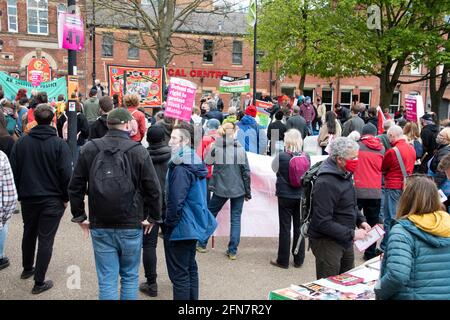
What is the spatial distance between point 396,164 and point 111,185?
166 inches

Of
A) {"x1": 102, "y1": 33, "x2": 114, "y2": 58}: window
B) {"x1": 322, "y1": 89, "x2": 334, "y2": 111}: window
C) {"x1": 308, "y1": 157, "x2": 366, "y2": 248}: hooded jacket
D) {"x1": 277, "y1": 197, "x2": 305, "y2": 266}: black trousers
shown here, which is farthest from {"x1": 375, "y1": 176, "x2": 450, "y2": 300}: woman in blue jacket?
{"x1": 322, "y1": 89, "x2": 334, "y2": 111}: window

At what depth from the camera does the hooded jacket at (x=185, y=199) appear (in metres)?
4.02

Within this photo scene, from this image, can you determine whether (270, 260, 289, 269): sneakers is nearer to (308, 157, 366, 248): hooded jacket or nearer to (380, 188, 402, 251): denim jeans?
(380, 188, 402, 251): denim jeans

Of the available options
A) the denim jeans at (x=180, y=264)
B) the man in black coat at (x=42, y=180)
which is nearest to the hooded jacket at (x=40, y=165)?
the man in black coat at (x=42, y=180)

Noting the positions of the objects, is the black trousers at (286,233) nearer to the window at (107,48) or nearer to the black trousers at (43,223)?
the black trousers at (43,223)

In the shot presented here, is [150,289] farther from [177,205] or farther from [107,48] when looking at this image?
[107,48]

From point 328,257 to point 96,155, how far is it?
2.20 meters

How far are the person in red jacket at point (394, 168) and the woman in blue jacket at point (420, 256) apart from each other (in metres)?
3.53

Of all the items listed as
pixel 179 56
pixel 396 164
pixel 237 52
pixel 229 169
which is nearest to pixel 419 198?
pixel 229 169

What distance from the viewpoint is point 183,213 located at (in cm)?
410

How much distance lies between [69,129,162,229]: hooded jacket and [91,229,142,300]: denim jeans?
72 millimetres

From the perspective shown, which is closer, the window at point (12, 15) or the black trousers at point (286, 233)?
the black trousers at point (286, 233)

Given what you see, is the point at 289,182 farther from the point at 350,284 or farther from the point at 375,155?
the point at 350,284
